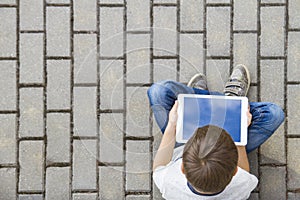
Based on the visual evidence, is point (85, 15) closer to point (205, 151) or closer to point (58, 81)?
point (58, 81)

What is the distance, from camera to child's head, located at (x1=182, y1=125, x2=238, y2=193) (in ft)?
7.83

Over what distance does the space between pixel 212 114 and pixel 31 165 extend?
1084 millimetres

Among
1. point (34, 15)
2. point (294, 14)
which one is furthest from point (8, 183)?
point (294, 14)

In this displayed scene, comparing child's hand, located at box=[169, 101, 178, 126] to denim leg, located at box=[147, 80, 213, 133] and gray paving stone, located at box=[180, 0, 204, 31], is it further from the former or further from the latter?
gray paving stone, located at box=[180, 0, 204, 31]

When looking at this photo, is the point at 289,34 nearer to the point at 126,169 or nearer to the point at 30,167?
the point at 126,169

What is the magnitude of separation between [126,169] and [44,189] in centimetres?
47

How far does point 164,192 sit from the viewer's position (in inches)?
110

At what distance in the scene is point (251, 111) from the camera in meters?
3.03

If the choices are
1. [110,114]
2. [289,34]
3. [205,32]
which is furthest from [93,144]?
[289,34]

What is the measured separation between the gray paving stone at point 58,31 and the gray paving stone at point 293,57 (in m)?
1.22

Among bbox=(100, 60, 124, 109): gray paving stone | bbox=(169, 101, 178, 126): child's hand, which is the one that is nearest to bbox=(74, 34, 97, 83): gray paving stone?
bbox=(100, 60, 124, 109): gray paving stone

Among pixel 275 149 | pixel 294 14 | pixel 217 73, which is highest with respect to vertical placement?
pixel 294 14

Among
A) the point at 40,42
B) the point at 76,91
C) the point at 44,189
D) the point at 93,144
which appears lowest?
the point at 44,189

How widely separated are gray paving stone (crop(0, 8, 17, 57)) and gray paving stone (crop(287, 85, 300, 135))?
1.53 meters
